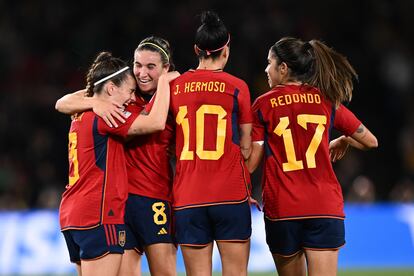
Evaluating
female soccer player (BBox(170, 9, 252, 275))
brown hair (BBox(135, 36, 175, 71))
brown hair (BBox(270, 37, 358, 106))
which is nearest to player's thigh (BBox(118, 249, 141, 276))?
female soccer player (BBox(170, 9, 252, 275))

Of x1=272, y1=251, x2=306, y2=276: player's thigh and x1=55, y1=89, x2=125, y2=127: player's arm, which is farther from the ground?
x1=55, y1=89, x2=125, y2=127: player's arm

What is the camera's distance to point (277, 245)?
6121 mm

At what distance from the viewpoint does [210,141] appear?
233 inches

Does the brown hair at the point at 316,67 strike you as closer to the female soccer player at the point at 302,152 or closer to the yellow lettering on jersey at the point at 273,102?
the female soccer player at the point at 302,152

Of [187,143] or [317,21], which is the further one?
[317,21]

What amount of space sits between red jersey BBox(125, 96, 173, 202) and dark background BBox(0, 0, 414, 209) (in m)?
7.01

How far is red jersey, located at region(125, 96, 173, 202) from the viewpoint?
633 cm

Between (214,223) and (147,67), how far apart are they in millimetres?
1341

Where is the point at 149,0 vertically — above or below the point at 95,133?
above

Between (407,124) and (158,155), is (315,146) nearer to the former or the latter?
(158,155)

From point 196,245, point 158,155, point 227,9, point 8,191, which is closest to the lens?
point 196,245

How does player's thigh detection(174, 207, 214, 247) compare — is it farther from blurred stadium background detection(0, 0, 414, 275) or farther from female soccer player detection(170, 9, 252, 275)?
blurred stadium background detection(0, 0, 414, 275)

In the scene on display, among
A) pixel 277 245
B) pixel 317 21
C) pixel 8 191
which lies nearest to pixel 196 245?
pixel 277 245

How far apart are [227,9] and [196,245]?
33.2 ft
